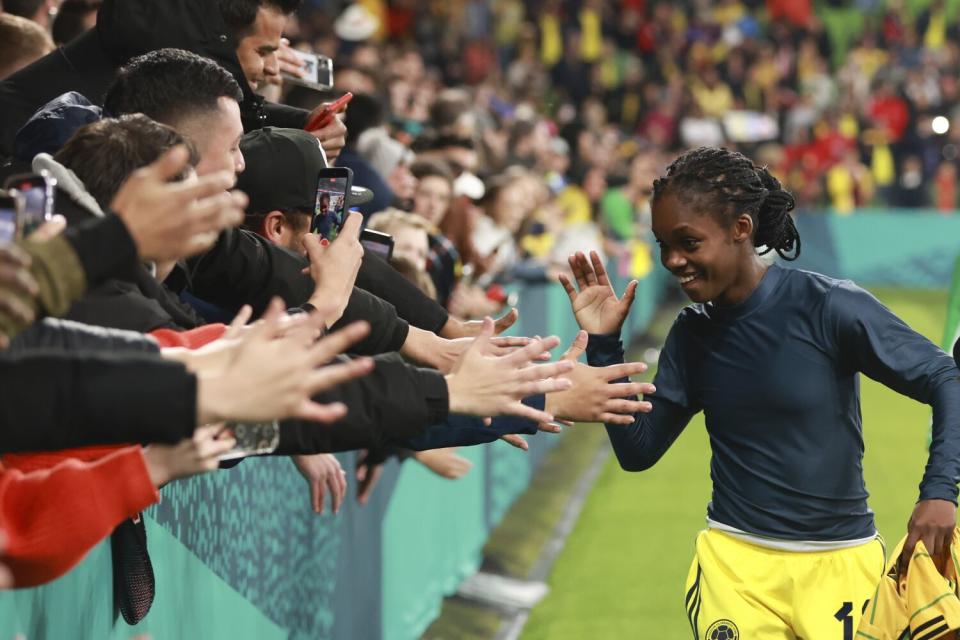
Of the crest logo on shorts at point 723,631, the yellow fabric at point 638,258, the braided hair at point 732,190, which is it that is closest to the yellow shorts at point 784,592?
the crest logo on shorts at point 723,631

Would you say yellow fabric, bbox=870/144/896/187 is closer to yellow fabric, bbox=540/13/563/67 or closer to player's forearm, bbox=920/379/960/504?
yellow fabric, bbox=540/13/563/67

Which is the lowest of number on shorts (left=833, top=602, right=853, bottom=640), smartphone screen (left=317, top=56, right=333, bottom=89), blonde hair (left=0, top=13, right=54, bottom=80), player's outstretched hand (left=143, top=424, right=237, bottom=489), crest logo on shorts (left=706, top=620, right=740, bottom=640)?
crest logo on shorts (left=706, top=620, right=740, bottom=640)

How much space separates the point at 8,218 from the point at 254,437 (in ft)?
2.22

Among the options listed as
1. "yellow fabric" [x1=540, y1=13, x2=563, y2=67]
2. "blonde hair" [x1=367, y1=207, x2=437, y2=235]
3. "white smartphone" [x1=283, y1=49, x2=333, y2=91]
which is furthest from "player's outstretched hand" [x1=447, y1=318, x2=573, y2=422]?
"yellow fabric" [x1=540, y1=13, x2=563, y2=67]

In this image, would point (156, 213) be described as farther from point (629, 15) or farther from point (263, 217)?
point (629, 15)

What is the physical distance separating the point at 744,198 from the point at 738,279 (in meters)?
0.22

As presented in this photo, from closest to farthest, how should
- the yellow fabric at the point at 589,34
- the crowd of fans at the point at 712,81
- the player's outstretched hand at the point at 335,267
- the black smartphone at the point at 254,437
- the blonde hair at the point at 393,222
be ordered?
the black smartphone at the point at 254,437
the player's outstretched hand at the point at 335,267
the blonde hair at the point at 393,222
the crowd of fans at the point at 712,81
the yellow fabric at the point at 589,34

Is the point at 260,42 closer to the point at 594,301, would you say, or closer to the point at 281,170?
the point at 281,170

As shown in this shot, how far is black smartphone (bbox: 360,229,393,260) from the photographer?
458 cm

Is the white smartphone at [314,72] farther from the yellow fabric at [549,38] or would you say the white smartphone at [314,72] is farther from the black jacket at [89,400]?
the yellow fabric at [549,38]

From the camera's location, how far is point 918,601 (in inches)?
144

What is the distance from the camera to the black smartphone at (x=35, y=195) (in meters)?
2.55

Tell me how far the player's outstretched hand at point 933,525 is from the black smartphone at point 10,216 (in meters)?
2.27

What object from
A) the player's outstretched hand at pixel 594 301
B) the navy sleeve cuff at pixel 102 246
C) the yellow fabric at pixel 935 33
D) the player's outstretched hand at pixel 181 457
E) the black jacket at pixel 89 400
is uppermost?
the navy sleeve cuff at pixel 102 246
